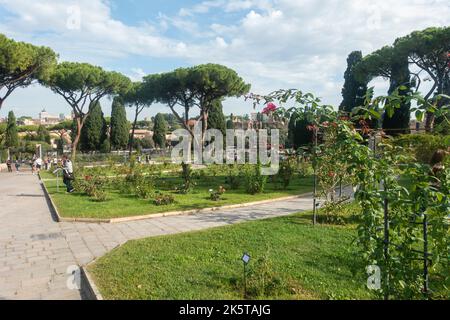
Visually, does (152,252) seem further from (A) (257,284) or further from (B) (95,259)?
(A) (257,284)

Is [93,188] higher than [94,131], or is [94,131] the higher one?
[94,131]

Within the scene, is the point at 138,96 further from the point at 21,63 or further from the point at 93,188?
the point at 93,188

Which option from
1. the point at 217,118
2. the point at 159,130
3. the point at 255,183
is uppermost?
the point at 217,118

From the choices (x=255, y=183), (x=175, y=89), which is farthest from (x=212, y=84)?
(x=255, y=183)

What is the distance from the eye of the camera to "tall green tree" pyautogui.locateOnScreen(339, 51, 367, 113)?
29.8 meters

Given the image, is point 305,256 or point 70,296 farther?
point 305,256

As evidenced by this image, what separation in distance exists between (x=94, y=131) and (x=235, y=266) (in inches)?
1540

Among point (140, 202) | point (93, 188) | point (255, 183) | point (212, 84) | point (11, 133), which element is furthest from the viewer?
point (11, 133)

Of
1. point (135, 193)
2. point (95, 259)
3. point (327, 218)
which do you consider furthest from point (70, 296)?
point (135, 193)

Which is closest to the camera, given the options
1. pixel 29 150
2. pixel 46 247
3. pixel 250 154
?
pixel 46 247

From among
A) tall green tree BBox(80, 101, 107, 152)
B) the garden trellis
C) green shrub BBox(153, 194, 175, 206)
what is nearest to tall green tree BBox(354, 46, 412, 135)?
green shrub BBox(153, 194, 175, 206)

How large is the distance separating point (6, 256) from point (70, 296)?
2.15m

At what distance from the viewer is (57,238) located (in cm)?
646

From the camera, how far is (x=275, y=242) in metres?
5.73
